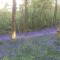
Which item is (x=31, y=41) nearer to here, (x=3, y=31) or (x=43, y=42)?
(x=43, y=42)

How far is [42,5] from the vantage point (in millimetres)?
2537

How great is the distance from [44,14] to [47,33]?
0.69 ft

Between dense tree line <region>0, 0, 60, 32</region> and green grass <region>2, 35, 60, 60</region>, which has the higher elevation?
dense tree line <region>0, 0, 60, 32</region>

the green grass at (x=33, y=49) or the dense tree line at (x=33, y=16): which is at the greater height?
the dense tree line at (x=33, y=16)

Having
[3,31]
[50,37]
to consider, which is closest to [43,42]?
[50,37]

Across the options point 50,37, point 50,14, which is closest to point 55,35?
point 50,37

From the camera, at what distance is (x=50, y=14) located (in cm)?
255

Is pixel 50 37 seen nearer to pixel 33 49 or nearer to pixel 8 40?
pixel 33 49

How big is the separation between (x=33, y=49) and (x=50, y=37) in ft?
0.74

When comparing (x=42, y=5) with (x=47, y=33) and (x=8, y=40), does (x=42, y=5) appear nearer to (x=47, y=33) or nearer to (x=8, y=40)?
(x=47, y=33)

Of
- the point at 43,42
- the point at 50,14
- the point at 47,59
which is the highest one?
the point at 50,14

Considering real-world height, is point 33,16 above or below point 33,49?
above

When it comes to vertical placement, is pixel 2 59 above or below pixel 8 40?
below

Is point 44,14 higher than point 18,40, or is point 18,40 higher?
point 44,14
